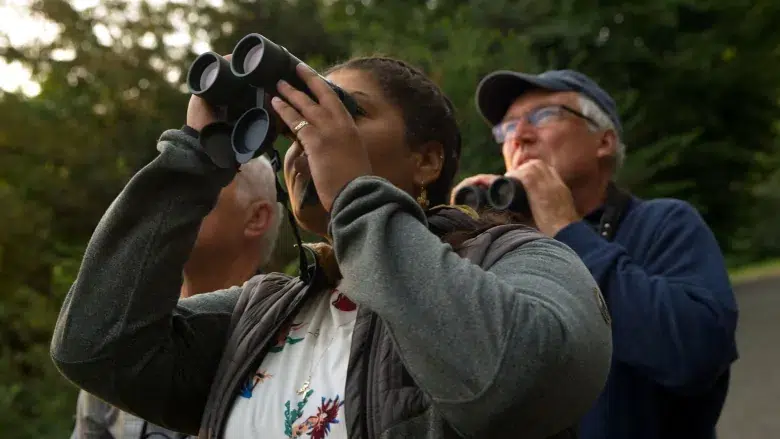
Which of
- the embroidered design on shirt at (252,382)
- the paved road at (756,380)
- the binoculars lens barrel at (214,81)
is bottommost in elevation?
the paved road at (756,380)

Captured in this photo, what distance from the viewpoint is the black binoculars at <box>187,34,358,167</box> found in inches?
58.9

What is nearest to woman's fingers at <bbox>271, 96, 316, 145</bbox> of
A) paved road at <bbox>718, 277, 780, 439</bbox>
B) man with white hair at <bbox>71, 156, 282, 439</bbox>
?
man with white hair at <bbox>71, 156, 282, 439</bbox>

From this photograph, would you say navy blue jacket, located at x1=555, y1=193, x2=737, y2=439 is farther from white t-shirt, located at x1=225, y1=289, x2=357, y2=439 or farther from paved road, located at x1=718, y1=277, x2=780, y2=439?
paved road, located at x1=718, y1=277, x2=780, y2=439

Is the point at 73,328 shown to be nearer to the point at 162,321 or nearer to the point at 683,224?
the point at 162,321

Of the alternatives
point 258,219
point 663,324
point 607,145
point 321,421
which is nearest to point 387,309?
point 321,421

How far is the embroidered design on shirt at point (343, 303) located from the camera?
1615 millimetres

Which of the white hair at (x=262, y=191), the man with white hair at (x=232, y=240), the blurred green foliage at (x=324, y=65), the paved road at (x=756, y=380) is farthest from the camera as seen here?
the paved road at (x=756, y=380)

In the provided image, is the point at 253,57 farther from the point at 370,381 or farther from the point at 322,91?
the point at 370,381

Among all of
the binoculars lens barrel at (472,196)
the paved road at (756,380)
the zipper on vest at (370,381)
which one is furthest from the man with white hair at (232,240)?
the paved road at (756,380)

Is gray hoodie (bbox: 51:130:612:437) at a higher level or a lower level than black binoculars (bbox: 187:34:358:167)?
lower

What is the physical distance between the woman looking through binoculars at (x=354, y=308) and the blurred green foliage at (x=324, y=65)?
2.58ft

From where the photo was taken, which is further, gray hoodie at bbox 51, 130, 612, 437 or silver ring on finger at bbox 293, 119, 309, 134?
silver ring on finger at bbox 293, 119, 309, 134

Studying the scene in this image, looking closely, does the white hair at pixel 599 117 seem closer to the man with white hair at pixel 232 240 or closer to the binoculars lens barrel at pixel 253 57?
the man with white hair at pixel 232 240

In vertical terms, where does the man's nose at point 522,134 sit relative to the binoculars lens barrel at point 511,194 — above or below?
above
